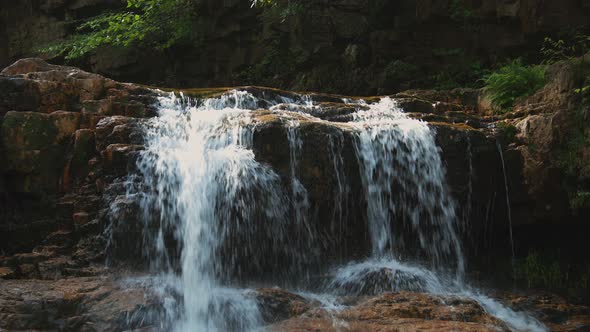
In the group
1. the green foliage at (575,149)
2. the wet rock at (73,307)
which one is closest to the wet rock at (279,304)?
the wet rock at (73,307)

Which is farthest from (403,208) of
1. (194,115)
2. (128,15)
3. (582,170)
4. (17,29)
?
(17,29)

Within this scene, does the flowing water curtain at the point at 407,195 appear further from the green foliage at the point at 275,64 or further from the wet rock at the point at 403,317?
the green foliage at the point at 275,64

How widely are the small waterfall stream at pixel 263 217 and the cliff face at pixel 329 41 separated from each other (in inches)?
240

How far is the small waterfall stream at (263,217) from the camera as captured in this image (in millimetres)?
6223

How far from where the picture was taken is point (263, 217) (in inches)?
269

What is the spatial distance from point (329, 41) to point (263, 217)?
898 cm

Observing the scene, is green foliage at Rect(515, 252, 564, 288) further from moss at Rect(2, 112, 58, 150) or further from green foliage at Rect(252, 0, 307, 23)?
green foliage at Rect(252, 0, 307, 23)

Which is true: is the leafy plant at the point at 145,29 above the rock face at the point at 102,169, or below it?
above

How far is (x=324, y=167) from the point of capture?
720cm

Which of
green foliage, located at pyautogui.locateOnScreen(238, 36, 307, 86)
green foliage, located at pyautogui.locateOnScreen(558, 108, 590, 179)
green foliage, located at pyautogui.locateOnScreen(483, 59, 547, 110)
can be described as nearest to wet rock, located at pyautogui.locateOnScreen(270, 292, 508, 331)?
green foliage, located at pyautogui.locateOnScreen(558, 108, 590, 179)

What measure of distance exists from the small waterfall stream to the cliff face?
6101 millimetres

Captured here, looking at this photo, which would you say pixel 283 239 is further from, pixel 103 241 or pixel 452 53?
pixel 452 53

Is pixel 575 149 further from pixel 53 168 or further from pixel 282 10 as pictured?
pixel 282 10

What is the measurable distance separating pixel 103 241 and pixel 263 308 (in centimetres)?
225
